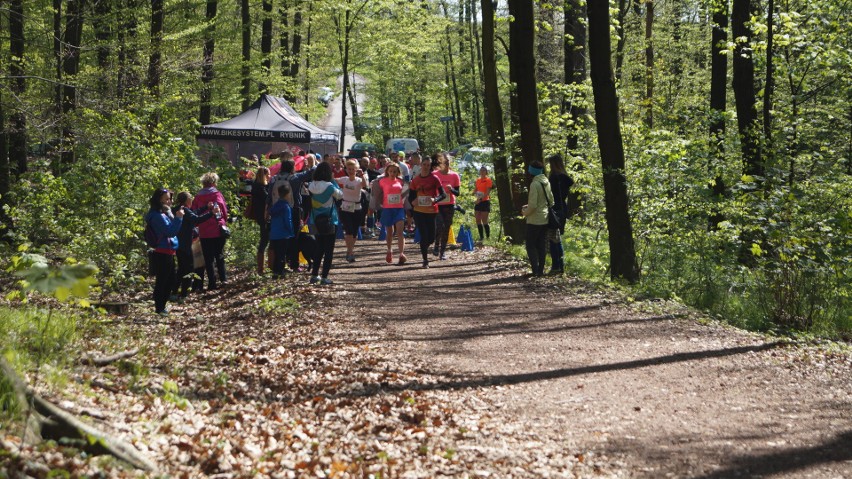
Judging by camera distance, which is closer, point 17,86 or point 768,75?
point 768,75

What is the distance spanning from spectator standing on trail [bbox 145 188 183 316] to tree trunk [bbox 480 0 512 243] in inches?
339

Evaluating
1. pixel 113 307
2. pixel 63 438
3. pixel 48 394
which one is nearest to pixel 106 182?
pixel 113 307

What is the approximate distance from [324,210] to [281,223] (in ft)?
3.13

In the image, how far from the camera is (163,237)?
1105 centimetres

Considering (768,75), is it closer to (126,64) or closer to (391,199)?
(391,199)

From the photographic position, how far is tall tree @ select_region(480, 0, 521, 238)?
1839 cm

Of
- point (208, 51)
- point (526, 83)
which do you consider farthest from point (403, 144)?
point (526, 83)

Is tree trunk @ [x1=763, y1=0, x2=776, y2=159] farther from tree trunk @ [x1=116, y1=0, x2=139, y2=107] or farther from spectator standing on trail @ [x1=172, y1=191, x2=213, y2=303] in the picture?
tree trunk @ [x1=116, y1=0, x2=139, y2=107]

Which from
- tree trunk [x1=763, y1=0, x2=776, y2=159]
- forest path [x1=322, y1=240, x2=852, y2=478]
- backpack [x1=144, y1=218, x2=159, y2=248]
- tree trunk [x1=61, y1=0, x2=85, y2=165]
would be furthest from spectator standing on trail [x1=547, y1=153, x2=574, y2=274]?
tree trunk [x1=61, y1=0, x2=85, y2=165]

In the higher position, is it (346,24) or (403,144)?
(346,24)

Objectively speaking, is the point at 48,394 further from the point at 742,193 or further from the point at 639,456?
the point at 742,193

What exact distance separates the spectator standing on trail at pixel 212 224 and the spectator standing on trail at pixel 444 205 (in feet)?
16.4

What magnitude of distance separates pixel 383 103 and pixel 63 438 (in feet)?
194

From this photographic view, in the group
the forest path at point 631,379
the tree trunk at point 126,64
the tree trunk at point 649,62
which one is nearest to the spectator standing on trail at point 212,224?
the forest path at point 631,379
